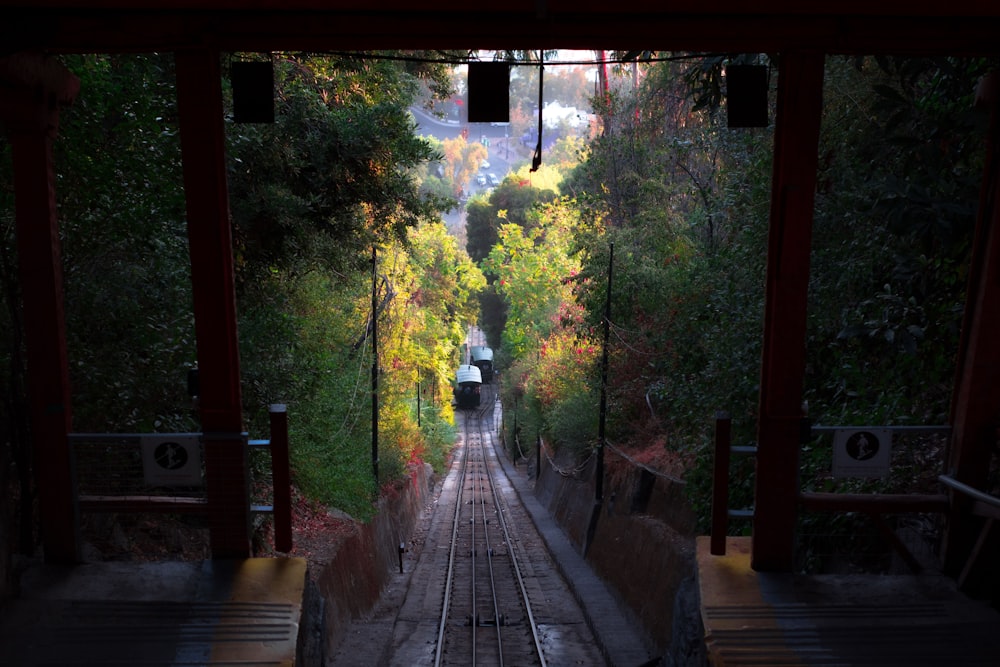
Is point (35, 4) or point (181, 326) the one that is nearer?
point (35, 4)

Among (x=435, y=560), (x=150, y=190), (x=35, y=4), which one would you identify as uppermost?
(x=35, y=4)

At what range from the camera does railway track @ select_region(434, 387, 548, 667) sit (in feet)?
36.6

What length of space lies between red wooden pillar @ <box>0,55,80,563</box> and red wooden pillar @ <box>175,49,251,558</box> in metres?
1.05

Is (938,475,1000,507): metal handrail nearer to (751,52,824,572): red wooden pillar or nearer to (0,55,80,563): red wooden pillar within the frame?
(751,52,824,572): red wooden pillar

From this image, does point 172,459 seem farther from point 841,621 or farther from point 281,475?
point 841,621

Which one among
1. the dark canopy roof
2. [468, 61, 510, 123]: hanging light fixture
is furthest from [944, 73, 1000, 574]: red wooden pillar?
[468, 61, 510, 123]: hanging light fixture

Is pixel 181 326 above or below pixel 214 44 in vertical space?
below

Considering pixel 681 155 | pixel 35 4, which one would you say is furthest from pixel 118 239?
pixel 681 155

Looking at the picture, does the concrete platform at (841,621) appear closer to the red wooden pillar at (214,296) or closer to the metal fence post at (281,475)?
the metal fence post at (281,475)

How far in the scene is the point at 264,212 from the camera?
10570 millimetres

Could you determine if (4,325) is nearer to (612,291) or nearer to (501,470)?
(612,291)

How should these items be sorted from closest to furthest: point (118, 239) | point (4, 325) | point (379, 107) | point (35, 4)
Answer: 1. point (35, 4)
2. point (4, 325)
3. point (118, 239)
4. point (379, 107)

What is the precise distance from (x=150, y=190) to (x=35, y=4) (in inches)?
85.3

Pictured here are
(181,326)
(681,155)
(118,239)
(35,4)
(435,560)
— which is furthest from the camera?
(435,560)
